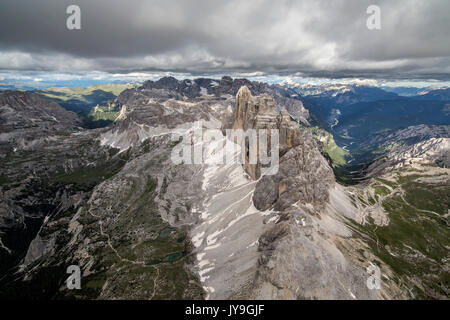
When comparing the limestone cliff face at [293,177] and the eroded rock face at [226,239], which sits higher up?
the limestone cliff face at [293,177]

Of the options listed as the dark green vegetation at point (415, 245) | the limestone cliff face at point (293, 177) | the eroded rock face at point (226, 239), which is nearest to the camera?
the eroded rock face at point (226, 239)

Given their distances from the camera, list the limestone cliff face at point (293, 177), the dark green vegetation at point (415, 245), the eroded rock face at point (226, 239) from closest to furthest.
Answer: the eroded rock face at point (226, 239), the dark green vegetation at point (415, 245), the limestone cliff face at point (293, 177)

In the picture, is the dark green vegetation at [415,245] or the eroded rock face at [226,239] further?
the dark green vegetation at [415,245]

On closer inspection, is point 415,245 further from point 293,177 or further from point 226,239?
point 226,239

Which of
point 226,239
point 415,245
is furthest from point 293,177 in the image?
point 415,245

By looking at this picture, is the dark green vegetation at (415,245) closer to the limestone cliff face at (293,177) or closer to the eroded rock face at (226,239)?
the eroded rock face at (226,239)

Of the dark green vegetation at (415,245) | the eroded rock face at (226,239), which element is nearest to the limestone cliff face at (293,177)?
the eroded rock face at (226,239)

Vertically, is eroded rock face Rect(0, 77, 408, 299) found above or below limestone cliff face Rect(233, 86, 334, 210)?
below

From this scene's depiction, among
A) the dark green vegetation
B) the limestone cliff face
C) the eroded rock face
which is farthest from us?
the limestone cliff face

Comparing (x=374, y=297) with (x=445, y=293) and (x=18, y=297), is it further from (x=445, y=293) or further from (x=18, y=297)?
(x=18, y=297)

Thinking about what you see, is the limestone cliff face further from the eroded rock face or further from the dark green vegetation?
the dark green vegetation

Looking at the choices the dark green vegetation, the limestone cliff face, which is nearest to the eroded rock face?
the limestone cliff face
